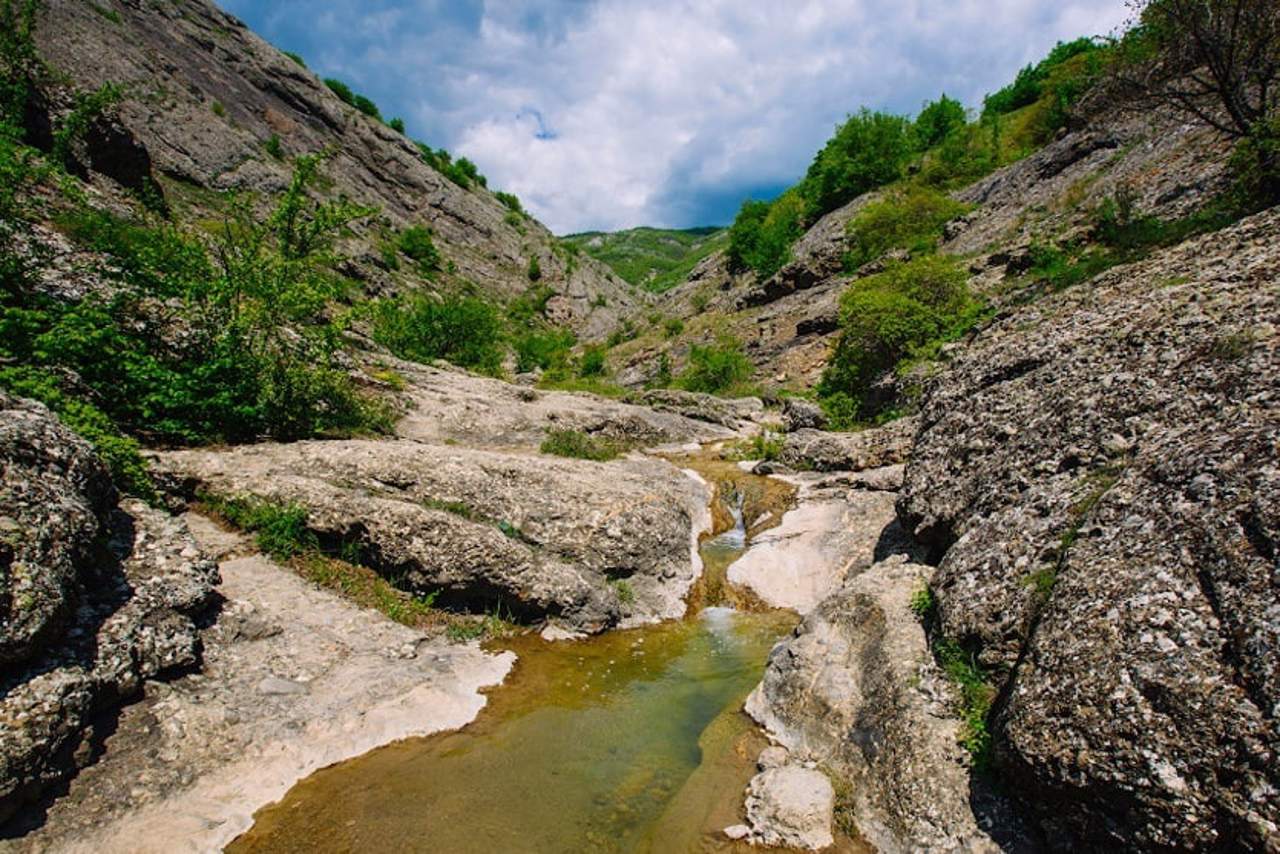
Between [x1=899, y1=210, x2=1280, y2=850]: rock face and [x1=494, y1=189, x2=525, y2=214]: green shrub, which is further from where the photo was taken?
[x1=494, y1=189, x2=525, y2=214]: green shrub

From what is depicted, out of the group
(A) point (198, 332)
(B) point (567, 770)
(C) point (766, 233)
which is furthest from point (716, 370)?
(B) point (567, 770)

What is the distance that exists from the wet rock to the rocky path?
155 inches

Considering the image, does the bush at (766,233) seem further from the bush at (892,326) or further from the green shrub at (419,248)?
the green shrub at (419,248)

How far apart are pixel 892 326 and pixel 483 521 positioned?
80.5 feet

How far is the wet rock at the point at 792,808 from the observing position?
18.6ft

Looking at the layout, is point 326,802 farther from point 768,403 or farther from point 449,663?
point 768,403

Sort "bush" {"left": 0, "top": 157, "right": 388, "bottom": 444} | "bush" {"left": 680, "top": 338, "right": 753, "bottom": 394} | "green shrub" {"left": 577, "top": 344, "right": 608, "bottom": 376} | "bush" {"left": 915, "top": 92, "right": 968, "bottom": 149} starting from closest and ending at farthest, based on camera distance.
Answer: "bush" {"left": 0, "top": 157, "right": 388, "bottom": 444} < "bush" {"left": 680, "top": 338, "right": 753, "bottom": 394} < "green shrub" {"left": 577, "top": 344, "right": 608, "bottom": 376} < "bush" {"left": 915, "top": 92, "right": 968, "bottom": 149}

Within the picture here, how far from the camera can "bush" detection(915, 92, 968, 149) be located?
79.6m

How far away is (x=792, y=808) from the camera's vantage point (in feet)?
19.4

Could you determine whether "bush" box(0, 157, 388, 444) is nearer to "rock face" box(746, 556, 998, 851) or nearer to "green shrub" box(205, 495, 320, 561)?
"green shrub" box(205, 495, 320, 561)

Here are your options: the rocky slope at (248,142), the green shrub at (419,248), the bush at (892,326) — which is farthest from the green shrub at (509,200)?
the bush at (892,326)

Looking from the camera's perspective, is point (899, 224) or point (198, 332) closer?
point (198, 332)

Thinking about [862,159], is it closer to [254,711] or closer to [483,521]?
[483,521]

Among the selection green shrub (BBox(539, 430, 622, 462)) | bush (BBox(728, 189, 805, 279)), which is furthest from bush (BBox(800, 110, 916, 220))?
green shrub (BBox(539, 430, 622, 462))
